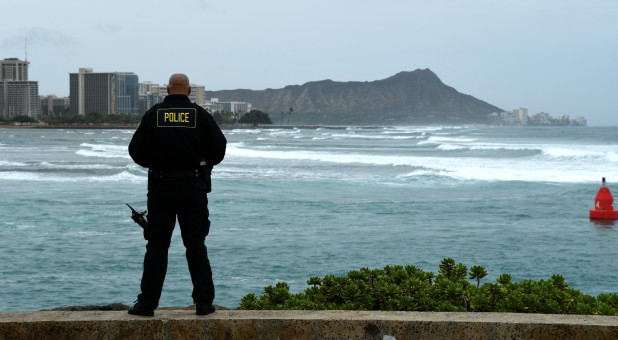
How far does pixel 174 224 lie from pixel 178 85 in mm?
800

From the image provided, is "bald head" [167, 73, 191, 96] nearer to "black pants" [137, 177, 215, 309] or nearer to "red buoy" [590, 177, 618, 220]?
"black pants" [137, 177, 215, 309]

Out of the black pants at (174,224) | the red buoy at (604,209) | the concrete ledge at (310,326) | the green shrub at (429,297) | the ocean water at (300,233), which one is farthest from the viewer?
the red buoy at (604,209)

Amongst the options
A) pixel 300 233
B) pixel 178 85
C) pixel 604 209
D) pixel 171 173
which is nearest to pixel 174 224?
pixel 171 173

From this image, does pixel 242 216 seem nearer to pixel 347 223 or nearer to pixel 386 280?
pixel 347 223

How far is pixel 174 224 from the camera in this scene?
5547 mm

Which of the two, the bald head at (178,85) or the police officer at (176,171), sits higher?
the bald head at (178,85)

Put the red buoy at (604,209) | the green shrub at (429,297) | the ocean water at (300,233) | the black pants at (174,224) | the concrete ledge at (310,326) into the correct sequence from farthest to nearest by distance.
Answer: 1. the red buoy at (604,209)
2. the ocean water at (300,233)
3. the green shrub at (429,297)
4. the black pants at (174,224)
5. the concrete ledge at (310,326)

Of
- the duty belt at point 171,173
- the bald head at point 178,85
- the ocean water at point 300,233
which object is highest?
the bald head at point 178,85

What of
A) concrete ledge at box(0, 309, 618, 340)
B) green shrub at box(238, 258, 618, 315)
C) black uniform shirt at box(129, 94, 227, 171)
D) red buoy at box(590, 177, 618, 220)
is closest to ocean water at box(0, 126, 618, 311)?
red buoy at box(590, 177, 618, 220)

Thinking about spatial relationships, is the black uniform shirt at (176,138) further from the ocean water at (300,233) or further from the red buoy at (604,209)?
the red buoy at (604,209)

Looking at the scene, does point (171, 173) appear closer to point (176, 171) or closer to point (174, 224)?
point (176, 171)

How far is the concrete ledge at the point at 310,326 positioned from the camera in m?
4.98

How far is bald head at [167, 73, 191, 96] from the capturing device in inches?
222

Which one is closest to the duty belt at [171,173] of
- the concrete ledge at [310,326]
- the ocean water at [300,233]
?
the concrete ledge at [310,326]
